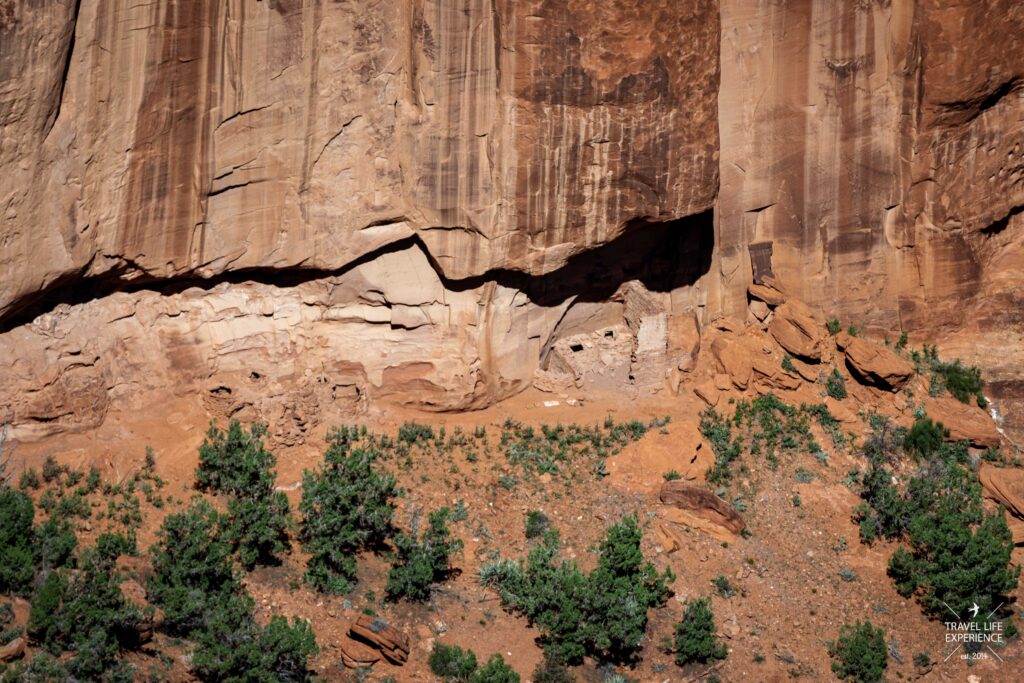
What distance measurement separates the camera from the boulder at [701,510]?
29.0m

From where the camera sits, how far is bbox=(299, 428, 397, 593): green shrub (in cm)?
2641

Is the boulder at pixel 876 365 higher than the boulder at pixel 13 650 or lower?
higher

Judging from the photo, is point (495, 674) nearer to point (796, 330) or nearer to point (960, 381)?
point (796, 330)

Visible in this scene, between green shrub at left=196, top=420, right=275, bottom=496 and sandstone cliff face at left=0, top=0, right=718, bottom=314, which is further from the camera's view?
green shrub at left=196, top=420, right=275, bottom=496

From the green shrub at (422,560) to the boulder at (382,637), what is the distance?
924 millimetres

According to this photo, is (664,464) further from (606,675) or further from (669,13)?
(669,13)

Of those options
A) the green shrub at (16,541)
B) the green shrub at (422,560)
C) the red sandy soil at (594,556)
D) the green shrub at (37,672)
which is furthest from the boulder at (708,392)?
the green shrub at (37,672)

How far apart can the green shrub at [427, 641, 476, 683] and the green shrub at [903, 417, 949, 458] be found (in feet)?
36.7

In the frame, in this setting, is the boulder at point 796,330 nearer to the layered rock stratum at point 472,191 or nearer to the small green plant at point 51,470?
the layered rock stratum at point 472,191

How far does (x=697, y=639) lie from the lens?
2642cm

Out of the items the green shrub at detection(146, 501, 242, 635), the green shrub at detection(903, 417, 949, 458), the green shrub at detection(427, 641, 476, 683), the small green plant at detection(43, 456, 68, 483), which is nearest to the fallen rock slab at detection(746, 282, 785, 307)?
the green shrub at detection(903, 417, 949, 458)

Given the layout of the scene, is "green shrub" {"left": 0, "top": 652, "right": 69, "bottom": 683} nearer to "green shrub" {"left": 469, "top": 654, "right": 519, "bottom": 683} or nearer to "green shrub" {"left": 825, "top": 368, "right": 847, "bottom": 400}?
"green shrub" {"left": 469, "top": 654, "right": 519, "bottom": 683}

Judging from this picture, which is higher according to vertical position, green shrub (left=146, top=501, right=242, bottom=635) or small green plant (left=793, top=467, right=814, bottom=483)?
small green plant (left=793, top=467, right=814, bottom=483)

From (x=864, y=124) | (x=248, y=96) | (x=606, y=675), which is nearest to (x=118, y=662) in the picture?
(x=606, y=675)
